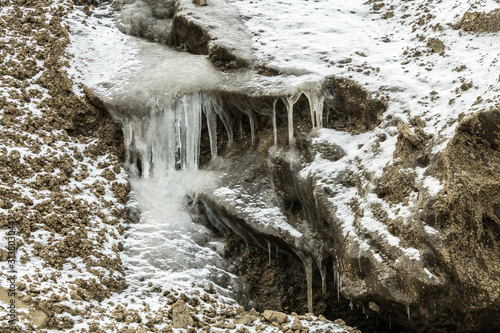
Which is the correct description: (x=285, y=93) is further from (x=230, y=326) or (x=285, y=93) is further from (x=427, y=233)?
(x=230, y=326)

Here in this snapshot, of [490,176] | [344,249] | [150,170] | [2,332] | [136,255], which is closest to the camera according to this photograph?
[2,332]

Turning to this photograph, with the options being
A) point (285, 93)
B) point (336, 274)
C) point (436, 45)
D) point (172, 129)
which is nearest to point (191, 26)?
point (172, 129)

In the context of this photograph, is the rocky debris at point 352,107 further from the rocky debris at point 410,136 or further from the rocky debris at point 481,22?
the rocky debris at point 481,22

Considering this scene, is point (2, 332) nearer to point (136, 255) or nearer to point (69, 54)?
point (136, 255)

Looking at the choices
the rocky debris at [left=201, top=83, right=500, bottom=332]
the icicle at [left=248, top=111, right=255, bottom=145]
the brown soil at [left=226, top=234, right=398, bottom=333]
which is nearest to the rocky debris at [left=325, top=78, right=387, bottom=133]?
the rocky debris at [left=201, top=83, right=500, bottom=332]

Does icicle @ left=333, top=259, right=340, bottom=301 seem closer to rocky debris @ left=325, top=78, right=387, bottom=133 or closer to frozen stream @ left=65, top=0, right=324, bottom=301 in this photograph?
frozen stream @ left=65, top=0, right=324, bottom=301

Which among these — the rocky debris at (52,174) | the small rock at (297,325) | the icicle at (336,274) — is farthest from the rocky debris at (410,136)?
the rocky debris at (52,174)

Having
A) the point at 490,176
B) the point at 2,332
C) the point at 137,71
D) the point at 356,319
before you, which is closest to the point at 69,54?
the point at 137,71

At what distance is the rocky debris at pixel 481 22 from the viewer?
6.83m

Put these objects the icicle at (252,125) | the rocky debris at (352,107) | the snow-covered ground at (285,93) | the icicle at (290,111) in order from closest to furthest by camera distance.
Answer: the snow-covered ground at (285,93) < the rocky debris at (352,107) < the icicle at (290,111) < the icicle at (252,125)

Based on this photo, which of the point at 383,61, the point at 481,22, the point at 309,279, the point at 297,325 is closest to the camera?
the point at 297,325

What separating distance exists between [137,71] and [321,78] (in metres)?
2.96

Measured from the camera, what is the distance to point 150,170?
776cm

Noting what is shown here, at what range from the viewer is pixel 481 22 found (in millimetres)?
7062
